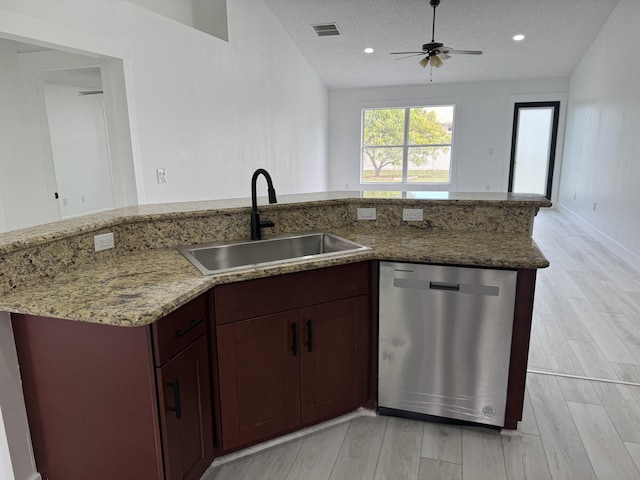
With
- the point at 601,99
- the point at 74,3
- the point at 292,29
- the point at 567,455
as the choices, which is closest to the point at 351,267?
the point at 567,455

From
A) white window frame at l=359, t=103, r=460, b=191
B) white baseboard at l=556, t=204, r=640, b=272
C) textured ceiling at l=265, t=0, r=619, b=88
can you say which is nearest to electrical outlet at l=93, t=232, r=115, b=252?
textured ceiling at l=265, t=0, r=619, b=88

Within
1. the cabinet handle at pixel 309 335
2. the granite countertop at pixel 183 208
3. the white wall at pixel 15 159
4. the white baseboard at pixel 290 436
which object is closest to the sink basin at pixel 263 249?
the granite countertop at pixel 183 208

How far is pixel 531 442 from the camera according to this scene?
180cm

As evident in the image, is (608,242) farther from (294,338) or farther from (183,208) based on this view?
(183,208)

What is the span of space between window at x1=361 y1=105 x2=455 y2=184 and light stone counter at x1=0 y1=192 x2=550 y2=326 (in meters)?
6.89

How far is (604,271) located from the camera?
4227 millimetres

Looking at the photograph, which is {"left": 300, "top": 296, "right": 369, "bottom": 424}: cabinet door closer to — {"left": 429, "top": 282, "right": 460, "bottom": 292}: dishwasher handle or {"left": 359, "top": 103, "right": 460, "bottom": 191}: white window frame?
{"left": 429, "top": 282, "right": 460, "bottom": 292}: dishwasher handle

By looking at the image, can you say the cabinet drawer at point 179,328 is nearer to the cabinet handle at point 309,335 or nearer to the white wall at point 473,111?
the cabinet handle at point 309,335

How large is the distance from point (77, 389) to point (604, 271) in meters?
4.69

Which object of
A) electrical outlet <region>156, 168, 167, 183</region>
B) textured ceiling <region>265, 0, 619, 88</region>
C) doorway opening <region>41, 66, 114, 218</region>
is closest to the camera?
electrical outlet <region>156, 168, 167, 183</region>

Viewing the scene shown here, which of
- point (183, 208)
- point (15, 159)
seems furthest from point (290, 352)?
point (15, 159)

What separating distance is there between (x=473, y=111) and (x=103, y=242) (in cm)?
837

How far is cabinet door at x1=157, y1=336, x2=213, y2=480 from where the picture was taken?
4.24 ft

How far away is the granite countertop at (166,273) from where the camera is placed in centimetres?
119
